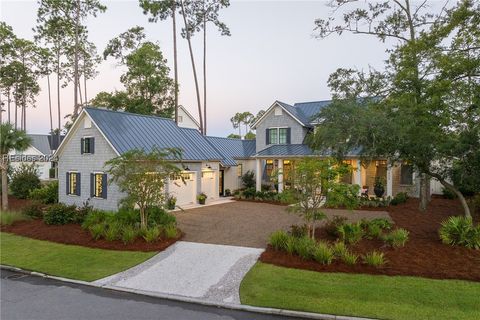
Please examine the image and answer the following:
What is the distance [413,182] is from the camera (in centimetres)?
2400

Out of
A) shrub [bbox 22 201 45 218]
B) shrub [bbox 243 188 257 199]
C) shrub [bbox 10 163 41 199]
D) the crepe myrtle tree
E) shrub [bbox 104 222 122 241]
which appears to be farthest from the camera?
shrub [bbox 10 163 41 199]

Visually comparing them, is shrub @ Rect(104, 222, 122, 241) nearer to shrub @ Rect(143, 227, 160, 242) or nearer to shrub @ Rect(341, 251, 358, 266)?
shrub @ Rect(143, 227, 160, 242)

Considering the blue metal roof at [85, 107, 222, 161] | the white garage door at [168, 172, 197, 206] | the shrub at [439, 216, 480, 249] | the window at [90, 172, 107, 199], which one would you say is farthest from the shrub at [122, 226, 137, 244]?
the shrub at [439, 216, 480, 249]

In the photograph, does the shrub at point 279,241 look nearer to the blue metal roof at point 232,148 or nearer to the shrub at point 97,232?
the shrub at point 97,232

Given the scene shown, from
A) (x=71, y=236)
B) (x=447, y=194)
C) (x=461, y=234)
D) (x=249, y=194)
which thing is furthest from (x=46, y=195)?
(x=447, y=194)

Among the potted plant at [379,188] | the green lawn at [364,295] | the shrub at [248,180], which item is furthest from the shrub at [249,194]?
the green lawn at [364,295]

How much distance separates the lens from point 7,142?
19094 mm

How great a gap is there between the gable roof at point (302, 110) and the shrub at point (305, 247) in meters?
15.6

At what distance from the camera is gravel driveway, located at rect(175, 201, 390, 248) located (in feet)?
42.5

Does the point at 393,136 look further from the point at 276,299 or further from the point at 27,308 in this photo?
the point at 27,308

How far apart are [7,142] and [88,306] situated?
1619 cm

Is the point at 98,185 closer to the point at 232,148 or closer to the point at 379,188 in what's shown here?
the point at 232,148

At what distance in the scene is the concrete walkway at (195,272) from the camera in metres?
8.45

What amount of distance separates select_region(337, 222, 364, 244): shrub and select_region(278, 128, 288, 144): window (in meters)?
15.3
